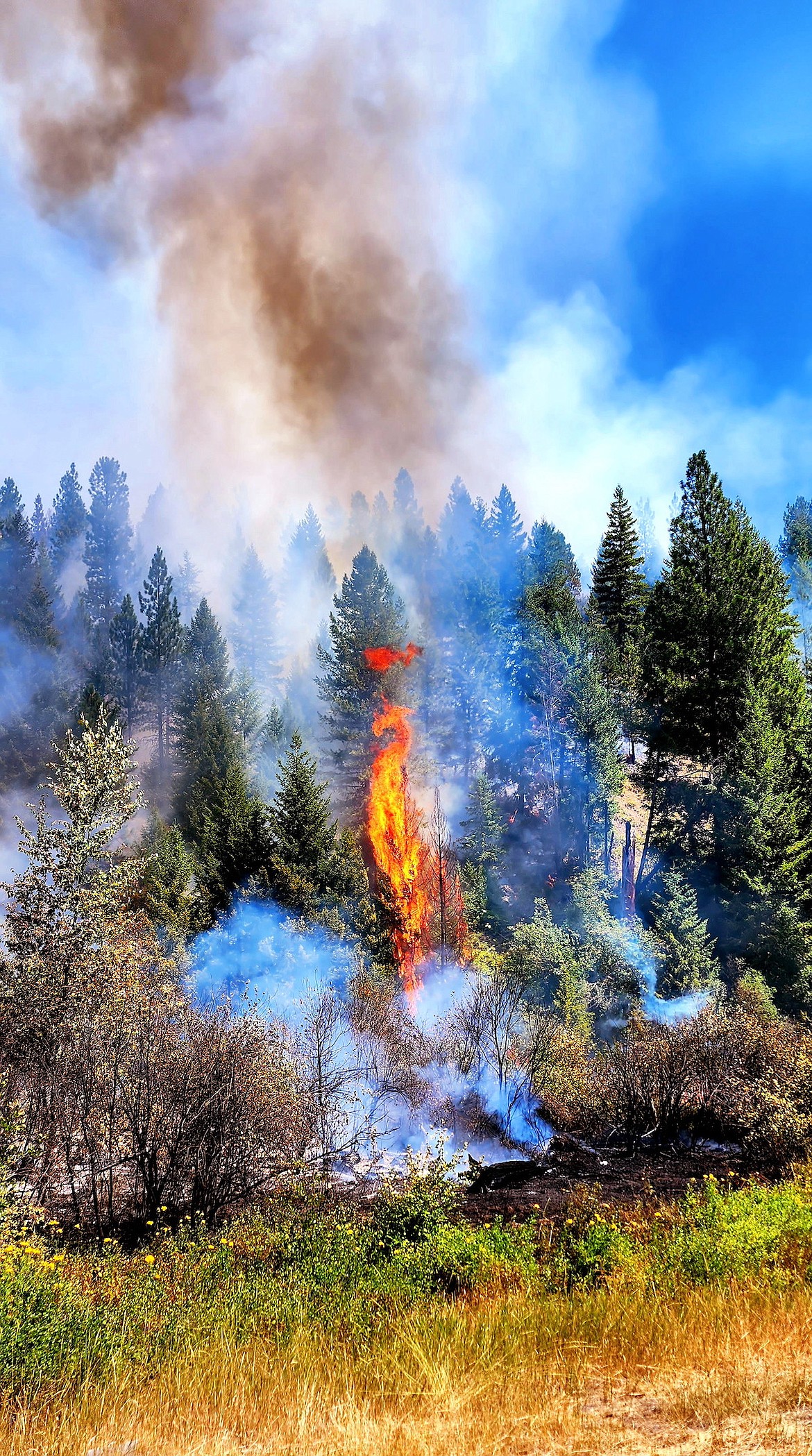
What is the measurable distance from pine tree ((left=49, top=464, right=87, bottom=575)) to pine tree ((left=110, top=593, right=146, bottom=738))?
75.5ft

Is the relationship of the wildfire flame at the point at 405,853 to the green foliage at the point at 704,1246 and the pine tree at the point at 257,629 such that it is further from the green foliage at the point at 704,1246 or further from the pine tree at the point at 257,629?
the pine tree at the point at 257,629

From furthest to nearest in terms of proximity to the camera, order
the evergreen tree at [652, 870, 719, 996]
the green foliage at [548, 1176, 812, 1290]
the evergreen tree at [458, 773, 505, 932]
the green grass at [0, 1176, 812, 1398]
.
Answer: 1. the evergreen tree at [458, 773, 505, 932]
2. the evergreen tree at [652, 870, 719, 996]
3. the green foliage at [548, 1176, 812, 1290]
4. the green grass at [0, 1176, 812, 1398]

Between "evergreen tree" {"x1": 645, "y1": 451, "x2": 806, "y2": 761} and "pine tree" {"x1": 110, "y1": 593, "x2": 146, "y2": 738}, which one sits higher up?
"pine tree" {"x1": 110, "y1": 593, "x2": 146, "y2": 738}

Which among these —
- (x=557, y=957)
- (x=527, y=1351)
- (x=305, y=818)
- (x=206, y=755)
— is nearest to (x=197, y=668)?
(x=206, y=755)

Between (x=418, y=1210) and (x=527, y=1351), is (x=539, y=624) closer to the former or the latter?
(x=418, y=1210)

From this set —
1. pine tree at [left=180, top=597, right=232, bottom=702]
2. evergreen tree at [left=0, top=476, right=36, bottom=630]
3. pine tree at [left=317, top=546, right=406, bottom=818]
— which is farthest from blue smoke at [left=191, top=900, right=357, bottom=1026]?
evergreen tree at [left=0, top=476, right=36, bottom=630]

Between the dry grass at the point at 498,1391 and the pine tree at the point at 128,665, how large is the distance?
66.4 metres

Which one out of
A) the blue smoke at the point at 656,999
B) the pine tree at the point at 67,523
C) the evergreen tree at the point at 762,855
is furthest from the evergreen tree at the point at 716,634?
the pine tree at the point at 67,523

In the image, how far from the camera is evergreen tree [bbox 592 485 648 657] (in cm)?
5650

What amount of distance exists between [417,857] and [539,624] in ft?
52.9

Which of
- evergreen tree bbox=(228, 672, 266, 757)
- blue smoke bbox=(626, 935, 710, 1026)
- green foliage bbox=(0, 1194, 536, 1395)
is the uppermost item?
evergreen tree bbox=(228, 672, 266, 757)

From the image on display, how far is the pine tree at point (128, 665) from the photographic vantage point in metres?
69.1

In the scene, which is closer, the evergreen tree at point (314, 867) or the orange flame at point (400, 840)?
the orange flame at point (400, 840)

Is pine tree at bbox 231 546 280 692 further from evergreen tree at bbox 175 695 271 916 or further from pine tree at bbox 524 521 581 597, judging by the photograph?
pine tree at bbox 524 521 581 597
